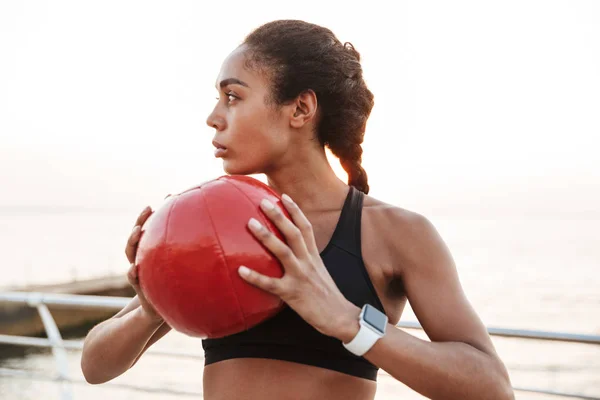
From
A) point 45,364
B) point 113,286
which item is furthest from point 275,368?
point 113,286

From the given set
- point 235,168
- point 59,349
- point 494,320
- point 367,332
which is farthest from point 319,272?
point 494,320

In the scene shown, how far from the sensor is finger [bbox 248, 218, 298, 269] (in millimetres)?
1143

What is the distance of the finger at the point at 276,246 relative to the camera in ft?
3.75

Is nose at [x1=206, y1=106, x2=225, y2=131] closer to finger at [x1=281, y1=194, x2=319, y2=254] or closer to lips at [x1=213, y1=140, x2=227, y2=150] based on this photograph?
lips at [x1=213, y1=140, x2=227, y2=150]

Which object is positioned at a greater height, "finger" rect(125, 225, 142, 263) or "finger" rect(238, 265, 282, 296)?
"finger" rect(238, 265, 282, 296)

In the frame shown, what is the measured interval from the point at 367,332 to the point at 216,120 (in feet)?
1.94

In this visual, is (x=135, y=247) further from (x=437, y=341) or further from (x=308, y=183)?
(x=437, y=341)

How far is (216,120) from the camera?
144cm

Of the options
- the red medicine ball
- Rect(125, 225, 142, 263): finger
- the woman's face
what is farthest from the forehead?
Rect(125, 225, 142, 263): finger

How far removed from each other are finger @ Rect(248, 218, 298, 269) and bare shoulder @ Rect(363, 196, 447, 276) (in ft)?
1.15

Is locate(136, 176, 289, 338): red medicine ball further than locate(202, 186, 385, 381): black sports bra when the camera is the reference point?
No

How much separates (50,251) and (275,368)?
53.9 m

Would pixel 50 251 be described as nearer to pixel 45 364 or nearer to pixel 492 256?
pixel 45 364

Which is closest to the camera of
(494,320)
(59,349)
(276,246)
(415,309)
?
(276,246)
